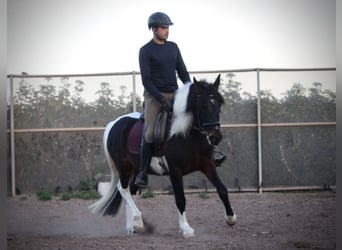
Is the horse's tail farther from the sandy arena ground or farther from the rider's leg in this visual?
the rider's leg

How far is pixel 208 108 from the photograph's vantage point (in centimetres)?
614

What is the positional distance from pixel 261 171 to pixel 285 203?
167cm

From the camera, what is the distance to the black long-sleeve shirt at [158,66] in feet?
21.9

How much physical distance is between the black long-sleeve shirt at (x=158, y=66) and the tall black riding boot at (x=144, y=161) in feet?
2.17

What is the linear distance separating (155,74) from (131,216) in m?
1.99

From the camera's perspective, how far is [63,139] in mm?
11016

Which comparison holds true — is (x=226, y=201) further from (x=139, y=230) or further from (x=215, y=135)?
(x=139, y=230)

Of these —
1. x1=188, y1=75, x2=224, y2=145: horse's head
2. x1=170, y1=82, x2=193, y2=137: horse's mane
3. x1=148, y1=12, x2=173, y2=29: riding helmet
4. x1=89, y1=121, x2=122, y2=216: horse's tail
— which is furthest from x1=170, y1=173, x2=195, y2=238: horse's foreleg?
x1=148, y1=12, x2=173, y2=29: riding helmet

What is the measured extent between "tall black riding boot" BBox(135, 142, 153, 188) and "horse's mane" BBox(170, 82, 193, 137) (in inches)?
15.7

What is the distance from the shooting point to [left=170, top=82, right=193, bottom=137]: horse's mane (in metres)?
6.38

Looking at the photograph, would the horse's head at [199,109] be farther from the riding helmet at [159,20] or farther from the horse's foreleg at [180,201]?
the riding helmet at [159,20]

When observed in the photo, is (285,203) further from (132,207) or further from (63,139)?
(63,139)

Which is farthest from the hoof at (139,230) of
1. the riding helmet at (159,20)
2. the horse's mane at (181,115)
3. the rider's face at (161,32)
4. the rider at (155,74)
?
the riding helmet at (159,20)

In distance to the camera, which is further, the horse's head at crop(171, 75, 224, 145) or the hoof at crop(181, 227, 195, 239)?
the hoof at crop(181, 227, 195, 239)
